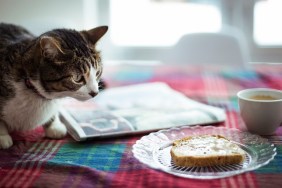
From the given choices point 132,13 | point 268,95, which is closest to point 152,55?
point 132,13

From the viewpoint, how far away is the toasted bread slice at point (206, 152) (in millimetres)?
706

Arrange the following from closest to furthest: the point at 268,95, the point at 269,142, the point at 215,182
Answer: the point at 215,182 → the point at 269,142 → the point at 268,95

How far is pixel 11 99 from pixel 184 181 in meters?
0.45

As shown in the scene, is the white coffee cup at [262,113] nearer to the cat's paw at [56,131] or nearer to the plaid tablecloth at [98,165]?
the plaid tablecloth at [98,165]

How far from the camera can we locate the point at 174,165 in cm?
73

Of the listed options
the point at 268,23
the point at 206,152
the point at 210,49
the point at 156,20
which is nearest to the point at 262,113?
the point at 206,152

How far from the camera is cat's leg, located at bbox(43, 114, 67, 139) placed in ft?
3.05

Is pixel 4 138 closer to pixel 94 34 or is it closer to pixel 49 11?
pixel 94 34

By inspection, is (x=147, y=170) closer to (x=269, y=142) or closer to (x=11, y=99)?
(x=269, y=142)

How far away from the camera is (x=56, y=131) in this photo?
3.05ft

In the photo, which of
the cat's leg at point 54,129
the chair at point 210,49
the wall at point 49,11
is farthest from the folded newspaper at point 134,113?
the wall at point 49,11

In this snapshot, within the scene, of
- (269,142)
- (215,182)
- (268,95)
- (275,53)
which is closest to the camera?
(215,182)

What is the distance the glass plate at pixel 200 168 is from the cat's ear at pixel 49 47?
0.24 m

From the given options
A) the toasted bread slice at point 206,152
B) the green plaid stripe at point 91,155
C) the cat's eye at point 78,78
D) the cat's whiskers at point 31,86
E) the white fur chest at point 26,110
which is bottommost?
the green plaid stripe at point 91,155
